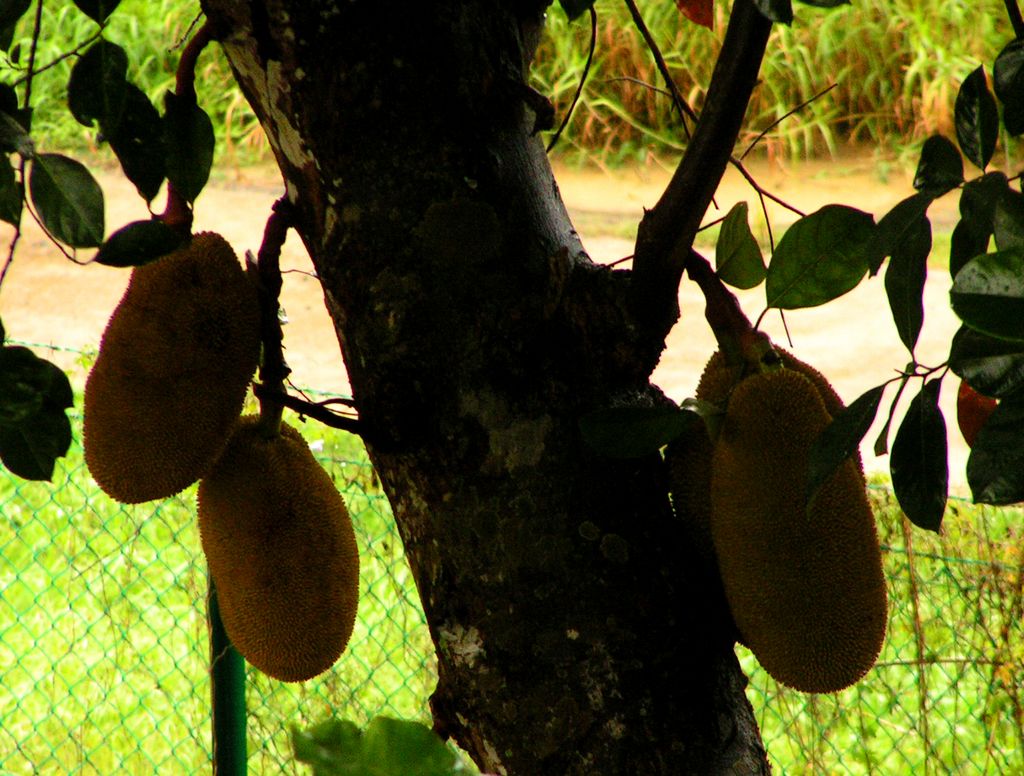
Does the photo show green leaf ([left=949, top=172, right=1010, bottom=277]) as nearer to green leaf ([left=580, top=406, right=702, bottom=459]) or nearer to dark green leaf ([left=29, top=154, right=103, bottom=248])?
green leaf ([left=580, top=406, right=702, bottom=459])

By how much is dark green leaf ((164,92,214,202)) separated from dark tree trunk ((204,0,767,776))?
48 millimetres

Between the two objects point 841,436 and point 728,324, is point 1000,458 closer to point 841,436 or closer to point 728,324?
point 841,436

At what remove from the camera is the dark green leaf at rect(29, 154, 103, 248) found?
0.59 meters

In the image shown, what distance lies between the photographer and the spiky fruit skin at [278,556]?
2.62 ft

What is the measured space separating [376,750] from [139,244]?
16.2 inches

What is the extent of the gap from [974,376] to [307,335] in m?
3.80

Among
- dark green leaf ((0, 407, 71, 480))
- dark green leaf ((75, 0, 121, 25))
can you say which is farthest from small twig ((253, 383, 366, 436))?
dark green leaf ((75, 0, 121, 25))

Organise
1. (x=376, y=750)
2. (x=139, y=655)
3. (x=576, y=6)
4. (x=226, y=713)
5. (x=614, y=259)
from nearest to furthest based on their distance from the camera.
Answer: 1. (x=376, y=750)
2. (x=576, y=6)
3. (x=226, y=713)
4. (x=139, y=655)
5. (x=614, y=259)

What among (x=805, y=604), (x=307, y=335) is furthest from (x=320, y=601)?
(x=307, y=335)

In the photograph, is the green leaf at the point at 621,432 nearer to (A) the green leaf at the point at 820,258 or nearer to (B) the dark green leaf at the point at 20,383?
(A) the green leaf at the point at 820,258

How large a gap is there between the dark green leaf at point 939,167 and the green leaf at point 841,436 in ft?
0.44

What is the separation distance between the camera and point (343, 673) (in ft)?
7.48

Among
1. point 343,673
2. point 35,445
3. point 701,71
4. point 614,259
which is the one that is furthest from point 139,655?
point 701,71

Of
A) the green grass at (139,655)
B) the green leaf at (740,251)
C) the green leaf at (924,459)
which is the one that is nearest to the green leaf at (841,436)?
the green leaf at (924,459)
